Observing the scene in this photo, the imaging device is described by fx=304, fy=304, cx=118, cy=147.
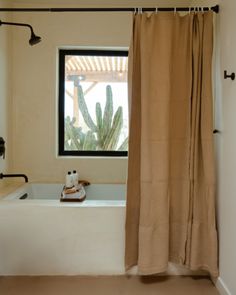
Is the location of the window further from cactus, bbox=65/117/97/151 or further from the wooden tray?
the wooden tray

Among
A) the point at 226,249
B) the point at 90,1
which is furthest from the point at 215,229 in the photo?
the point at 90,1

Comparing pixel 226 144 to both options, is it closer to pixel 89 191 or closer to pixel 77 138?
pixel 89 191

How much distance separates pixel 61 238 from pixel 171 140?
1.10 m

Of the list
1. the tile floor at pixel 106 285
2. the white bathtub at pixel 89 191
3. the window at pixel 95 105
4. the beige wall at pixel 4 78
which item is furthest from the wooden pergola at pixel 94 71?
the tile floor at pixel 106 285

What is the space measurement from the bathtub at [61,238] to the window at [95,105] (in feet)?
3.76

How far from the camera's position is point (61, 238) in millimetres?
2291

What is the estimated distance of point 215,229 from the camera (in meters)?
2.09

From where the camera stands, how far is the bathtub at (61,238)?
2.28 m

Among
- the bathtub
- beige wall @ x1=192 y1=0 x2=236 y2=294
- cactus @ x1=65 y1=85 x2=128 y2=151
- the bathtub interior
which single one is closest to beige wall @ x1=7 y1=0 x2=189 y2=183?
the bathtub interior

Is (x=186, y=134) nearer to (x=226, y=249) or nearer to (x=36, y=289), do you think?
(x=226, y=249)

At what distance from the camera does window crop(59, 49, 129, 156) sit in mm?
3361

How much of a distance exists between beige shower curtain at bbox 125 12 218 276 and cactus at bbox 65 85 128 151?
125 centimetres

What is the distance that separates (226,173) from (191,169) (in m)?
0.23

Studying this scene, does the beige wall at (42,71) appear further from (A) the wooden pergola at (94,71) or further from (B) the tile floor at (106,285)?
(B) the tile floor at (106,285)
